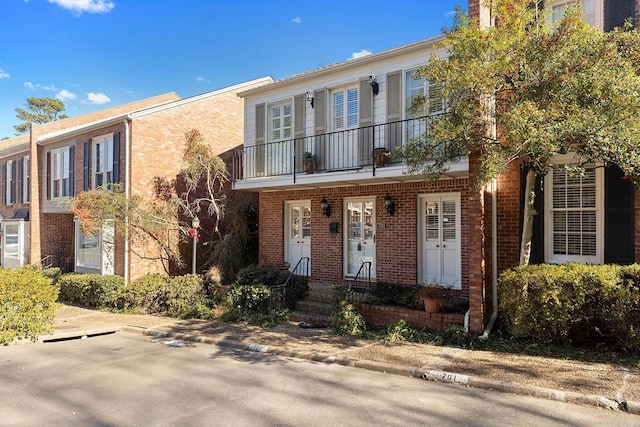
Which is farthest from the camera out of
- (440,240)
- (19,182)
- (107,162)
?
(19,182)

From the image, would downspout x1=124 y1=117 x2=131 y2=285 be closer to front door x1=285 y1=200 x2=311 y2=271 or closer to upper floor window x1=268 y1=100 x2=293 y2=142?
upper floor window x1=268 y1=100 x2=293 y2=142

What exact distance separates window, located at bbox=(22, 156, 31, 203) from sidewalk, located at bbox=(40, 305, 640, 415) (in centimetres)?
1163

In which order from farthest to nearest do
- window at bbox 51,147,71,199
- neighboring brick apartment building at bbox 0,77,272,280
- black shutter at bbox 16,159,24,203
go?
1. black shutter at bbox 16,159,24,203
2. window at bbox 51,147,71,199
3. neighboring brick apartment building at bbox 0,77,272,280

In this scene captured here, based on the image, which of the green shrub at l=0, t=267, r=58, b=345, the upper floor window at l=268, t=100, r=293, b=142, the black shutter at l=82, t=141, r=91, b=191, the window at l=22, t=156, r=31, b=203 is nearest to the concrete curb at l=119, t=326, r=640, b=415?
the green shrub at l=0, t=267, r=58, b=345

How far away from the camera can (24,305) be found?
9.09 m

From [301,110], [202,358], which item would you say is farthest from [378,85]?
[202,358]

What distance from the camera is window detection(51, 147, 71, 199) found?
17.1m

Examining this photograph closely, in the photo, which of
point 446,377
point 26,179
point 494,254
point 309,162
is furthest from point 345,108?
point 26,179

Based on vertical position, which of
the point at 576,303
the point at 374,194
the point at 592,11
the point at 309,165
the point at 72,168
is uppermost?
the point at 592,11

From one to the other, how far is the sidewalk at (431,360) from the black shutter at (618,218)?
231 cm

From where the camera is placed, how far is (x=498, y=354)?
23.4 ft

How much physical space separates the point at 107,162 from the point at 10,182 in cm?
995

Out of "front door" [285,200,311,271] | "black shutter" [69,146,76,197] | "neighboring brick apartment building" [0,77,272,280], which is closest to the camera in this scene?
"front door" [285,200,311,271]

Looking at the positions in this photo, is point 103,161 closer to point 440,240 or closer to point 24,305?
point 24,305
